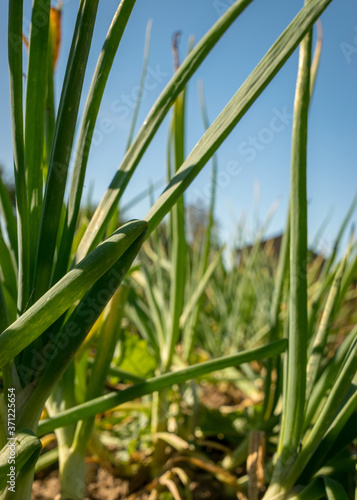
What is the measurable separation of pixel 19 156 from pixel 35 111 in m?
0.03

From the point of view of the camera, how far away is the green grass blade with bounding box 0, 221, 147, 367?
0.65ft

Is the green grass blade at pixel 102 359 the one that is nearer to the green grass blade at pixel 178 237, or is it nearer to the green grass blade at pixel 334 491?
the green grass blade at pixel 178 237

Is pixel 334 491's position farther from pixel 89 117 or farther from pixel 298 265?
pixel 89 117

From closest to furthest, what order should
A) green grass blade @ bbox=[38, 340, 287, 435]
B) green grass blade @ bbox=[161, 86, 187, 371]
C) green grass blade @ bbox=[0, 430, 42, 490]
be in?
green grass blade @ bbox=[0, 430, 42, 490] → green grass blade @ bbox=[38, 340, 287, 435] → green grass blade @ bbox=[161, 86, 187, 371]

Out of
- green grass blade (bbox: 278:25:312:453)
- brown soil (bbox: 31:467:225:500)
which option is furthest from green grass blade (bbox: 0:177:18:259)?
brown soil (bbox: 31:467:225:500)

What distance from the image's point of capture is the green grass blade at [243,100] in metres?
0.26

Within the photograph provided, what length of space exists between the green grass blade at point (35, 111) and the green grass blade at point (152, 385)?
0.11 metres

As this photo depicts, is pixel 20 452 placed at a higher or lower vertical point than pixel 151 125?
lower

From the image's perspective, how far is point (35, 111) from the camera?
11.2 inches

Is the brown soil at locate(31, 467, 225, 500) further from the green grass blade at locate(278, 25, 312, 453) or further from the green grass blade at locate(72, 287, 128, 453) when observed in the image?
the green grass blade at locate(278, 25, 312, 453)

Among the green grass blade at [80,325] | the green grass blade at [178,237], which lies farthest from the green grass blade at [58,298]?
the green grass blade at [178,237]

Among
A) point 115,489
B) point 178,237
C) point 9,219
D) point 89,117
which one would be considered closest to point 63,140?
point 89,117

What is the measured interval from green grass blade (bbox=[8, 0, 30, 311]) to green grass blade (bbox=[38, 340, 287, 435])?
93 mm

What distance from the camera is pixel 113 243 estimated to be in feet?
0.71
